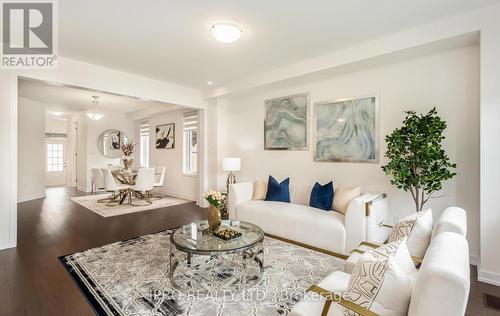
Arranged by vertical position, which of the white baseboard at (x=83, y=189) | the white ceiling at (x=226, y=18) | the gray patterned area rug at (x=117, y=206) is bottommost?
the gray patterned area rug at (x=117, y=206)

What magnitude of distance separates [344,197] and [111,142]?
823cm

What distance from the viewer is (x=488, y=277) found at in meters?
2.51

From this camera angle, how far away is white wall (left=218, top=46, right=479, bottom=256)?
292 centimetres

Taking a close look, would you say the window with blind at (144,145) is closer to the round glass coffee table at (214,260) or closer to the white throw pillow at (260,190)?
the white throw pillow at (260,190)

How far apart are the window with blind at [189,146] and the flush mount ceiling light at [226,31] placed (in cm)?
402

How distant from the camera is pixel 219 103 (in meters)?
5.69

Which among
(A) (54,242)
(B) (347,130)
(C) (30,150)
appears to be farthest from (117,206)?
(B) (347,130)

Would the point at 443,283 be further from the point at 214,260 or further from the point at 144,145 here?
the point at 144,145

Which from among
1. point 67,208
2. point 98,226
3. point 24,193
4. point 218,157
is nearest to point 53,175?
point 24,193

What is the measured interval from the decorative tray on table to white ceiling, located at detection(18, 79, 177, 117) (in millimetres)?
3667

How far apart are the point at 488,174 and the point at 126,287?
3818 mm

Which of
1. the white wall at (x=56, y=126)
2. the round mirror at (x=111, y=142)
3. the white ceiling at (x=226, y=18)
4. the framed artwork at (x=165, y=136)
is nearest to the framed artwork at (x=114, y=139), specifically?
the round mirror at (x=111, y=142)

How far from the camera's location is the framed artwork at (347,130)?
366cm

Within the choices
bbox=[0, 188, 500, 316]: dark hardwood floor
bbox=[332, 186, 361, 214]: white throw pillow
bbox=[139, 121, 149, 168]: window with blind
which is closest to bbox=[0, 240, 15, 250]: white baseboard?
bbox=[0, 188, 500, 316]: dark hardwood floor
